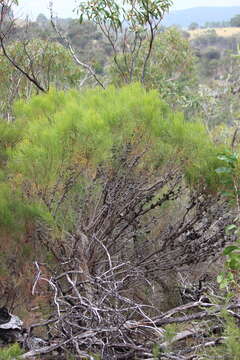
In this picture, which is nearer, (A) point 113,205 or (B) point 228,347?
(B) point 228,347

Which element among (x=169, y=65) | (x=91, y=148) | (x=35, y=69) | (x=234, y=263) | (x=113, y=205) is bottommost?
(x=169, y=65)

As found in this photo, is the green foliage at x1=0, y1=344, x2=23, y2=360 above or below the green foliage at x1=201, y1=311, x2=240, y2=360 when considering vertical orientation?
below

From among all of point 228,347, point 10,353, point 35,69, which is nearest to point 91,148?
point 10,353

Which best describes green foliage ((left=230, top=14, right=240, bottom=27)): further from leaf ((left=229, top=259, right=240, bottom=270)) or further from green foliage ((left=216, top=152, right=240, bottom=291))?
leaf ((left=229, top=259, right=240, bottom=270))

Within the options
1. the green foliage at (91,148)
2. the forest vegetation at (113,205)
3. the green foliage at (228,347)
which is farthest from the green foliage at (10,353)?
the green foliage at (91,148)

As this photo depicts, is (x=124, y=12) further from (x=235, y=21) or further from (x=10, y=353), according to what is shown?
(x=235, y=21)

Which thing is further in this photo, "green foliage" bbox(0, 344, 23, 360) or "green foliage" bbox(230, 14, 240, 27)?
"green foliage" bbox(230, 14, 240, 27)

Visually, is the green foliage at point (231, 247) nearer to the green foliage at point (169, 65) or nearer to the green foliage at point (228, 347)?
the green foliage at point (228, 347)

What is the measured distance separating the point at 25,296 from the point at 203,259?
1.41m

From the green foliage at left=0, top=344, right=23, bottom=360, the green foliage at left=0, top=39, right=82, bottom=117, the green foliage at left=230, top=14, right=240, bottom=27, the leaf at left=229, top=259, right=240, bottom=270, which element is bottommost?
the green foliage at left=230, top=14, right=240, bottom=27

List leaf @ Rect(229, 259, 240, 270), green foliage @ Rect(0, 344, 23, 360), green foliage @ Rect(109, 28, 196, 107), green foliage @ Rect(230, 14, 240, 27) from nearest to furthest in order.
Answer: green foliage @ Rect(0, 344, 23, 360) → leaf @ Rect(229, 259, 240, 270) → green foliage @ Rect(109, 28, 196, 107) → green foliage @ Rect(230, 14, 240, 27)

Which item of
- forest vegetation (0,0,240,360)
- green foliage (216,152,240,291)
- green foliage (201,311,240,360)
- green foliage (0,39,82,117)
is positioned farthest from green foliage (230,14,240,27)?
green foliage (201,311,240,360)

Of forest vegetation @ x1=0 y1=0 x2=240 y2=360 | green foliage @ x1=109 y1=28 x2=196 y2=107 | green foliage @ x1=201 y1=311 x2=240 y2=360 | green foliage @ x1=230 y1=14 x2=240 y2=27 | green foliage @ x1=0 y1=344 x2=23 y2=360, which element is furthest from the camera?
green foliage @ x1=230 y1=14 x2=240 y2=27

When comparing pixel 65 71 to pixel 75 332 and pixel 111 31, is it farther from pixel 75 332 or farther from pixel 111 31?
pixel 75 332
